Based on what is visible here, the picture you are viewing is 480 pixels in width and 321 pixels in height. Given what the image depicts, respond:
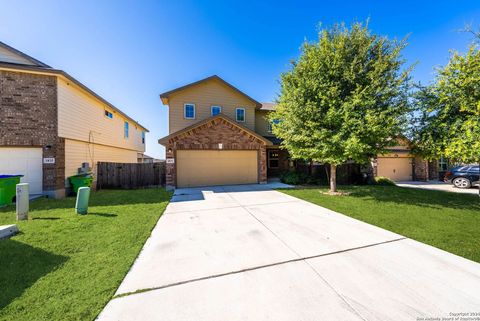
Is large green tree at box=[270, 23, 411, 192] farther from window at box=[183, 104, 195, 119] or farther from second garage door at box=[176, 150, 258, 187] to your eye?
window at box=[183, 104, 195, 119]

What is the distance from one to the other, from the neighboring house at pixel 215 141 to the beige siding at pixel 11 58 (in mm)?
6479

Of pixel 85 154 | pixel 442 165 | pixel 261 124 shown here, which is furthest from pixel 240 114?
pixel 442 165

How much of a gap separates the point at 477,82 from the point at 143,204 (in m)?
12.8

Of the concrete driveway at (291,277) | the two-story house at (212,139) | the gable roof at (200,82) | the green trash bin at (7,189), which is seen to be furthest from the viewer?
the gable roof at (200,82)

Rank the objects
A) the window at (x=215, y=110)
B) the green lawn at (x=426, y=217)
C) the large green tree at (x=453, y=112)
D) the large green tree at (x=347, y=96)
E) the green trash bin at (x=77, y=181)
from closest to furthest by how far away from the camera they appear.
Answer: the green lawn at (x=426, y=217) → the large green tree at (x=453, y=112) → the large green tree at (x=347, y=96) → the green trash bin at (x=77, y=181) → the window at (x=215, y=110)

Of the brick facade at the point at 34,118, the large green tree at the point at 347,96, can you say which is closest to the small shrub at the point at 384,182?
the large green tree at the point at 347,96

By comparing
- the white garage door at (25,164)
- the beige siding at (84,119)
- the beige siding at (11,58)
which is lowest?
the white garage door at (25,164)

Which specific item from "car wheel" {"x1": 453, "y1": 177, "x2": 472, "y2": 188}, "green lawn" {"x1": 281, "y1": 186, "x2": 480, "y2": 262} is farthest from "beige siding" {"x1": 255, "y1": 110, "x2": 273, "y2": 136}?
"car wheel" {"x1": 453, "y1": 177, "x2": 472, "y2": 188}

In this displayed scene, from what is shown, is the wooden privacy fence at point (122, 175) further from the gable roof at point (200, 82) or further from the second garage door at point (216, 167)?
the gable roof at point (200, 82)

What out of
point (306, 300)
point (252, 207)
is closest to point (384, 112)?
point (252, 207)

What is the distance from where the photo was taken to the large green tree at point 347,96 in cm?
747

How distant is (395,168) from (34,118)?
81.3 ft

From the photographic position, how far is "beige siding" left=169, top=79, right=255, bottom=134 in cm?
1281

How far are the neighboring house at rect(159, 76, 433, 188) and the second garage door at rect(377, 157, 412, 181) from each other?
2.43 ft
